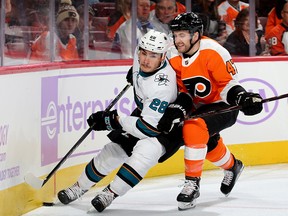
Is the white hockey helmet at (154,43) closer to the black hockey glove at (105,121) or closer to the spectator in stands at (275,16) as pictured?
the black hockey glove at (105,121)

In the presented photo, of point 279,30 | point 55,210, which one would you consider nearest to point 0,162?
point 55,210

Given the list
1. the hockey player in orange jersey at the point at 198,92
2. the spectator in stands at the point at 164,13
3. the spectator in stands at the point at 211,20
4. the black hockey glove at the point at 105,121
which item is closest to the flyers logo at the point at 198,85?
the hockey player in orange jersey at the point at 198,92

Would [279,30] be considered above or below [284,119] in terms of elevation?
above

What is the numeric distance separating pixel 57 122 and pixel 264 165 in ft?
6.44

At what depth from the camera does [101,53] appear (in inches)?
253

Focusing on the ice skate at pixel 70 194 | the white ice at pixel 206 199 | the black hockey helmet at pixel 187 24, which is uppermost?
the black hockey helmet at pixel 187 24

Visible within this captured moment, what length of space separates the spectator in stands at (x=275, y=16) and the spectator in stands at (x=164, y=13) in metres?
0.83

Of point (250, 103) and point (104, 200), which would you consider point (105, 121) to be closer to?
point (104, 200)

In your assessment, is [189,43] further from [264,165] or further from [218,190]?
[264,165]

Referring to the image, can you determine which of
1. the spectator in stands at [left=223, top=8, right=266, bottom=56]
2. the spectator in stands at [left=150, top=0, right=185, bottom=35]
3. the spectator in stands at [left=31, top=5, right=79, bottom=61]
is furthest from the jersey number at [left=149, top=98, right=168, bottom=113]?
the spectator in stands at [left=223, top=8, right=266, bottom=56]

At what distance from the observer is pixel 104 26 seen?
256 inches

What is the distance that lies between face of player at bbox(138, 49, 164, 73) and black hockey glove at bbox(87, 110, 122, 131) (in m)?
0.31

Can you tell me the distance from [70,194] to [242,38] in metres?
2.45

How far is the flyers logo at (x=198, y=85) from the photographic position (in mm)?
5242
